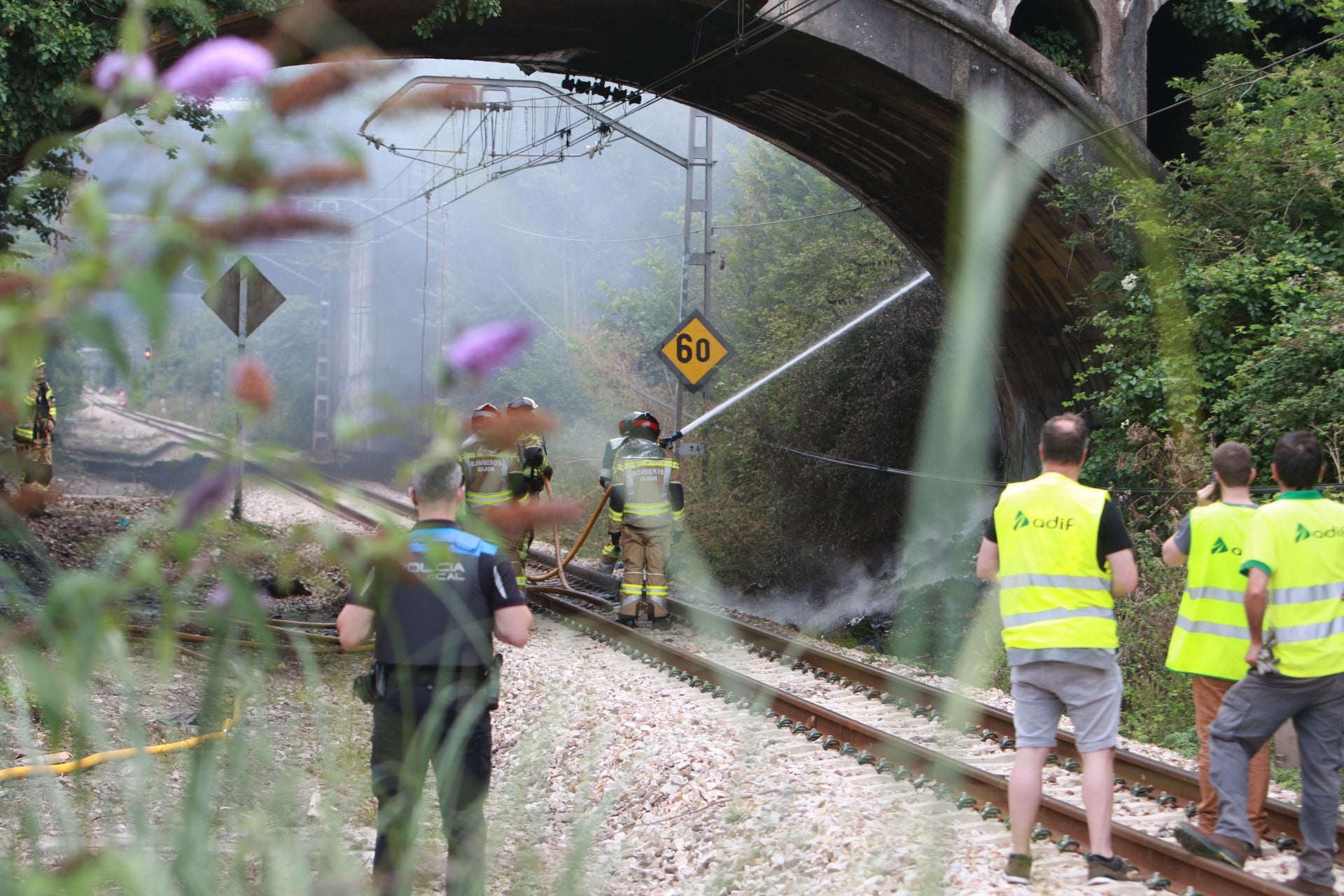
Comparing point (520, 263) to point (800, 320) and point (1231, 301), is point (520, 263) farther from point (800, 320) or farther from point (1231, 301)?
point (1231, 301)

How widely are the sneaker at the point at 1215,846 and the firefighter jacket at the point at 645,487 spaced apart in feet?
21.8

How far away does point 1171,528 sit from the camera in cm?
1077

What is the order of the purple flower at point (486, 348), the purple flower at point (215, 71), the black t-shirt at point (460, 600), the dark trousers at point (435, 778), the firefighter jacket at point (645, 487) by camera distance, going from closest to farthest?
the purple flower at point (215, 71), the purple flower at point (486, 348), the dark trousers at point (435, 778), the black t-shirt at point (460, 600), the firefighter jacket at point (645, 487)

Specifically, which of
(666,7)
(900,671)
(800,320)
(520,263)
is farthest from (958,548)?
(520,263)

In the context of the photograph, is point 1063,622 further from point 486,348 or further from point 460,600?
point 486,348

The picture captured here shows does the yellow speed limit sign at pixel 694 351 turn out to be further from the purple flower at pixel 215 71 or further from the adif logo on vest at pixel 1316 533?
the purple flower at pixel 215 71

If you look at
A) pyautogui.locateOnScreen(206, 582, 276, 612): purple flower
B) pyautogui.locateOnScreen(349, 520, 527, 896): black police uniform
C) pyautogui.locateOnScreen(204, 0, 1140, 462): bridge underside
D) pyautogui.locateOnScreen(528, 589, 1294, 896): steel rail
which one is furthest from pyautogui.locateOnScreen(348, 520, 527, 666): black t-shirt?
pyautogui.locateOnScreen(204, 0, 1140, 462): bridge underside

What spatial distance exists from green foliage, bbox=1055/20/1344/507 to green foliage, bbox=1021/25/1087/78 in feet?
8.39

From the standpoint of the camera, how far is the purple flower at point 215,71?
3.89 ft

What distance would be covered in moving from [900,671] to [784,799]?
8188 mm

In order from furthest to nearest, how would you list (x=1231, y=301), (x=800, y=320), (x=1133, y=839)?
1. (x=800, y=320)
2. (x=1231, y=301)
3. (x=1133, y=839)

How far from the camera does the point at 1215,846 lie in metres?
5.11


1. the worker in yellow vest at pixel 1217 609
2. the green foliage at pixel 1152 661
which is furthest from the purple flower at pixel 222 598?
the green foliage at pixel 1152 661

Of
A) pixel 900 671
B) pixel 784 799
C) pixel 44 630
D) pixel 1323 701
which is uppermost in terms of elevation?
pixel 44 630
